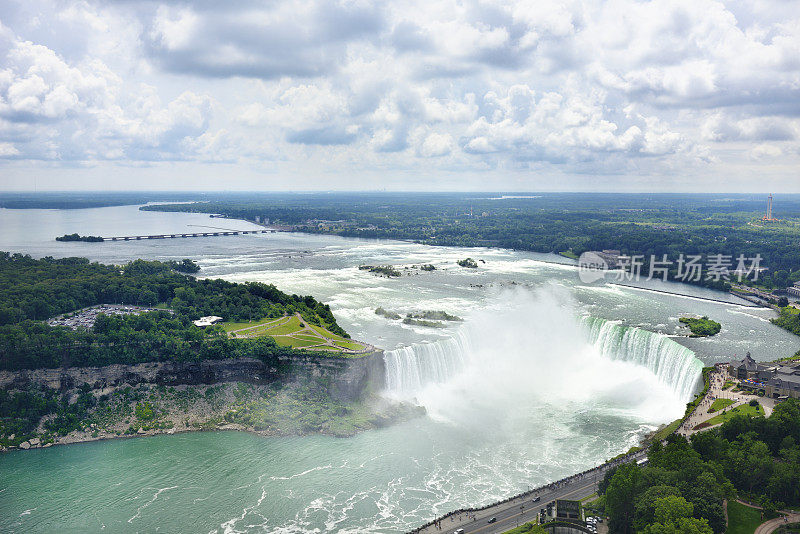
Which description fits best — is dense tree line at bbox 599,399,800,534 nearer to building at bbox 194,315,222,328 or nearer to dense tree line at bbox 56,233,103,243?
building at bbox 194,315,222,328

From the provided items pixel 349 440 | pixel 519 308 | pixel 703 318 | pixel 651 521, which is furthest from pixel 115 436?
pixel 703 318

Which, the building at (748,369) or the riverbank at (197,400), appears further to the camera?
the building at (748,369)

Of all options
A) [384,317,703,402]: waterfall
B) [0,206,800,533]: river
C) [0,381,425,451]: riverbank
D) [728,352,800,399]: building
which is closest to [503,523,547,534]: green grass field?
[0,206,800,533]: river

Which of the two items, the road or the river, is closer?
the road

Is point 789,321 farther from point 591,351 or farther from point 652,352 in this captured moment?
point 591,351

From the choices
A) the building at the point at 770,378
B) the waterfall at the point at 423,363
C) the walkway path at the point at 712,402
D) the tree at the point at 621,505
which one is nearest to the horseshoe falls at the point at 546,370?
the waterfall at the point at 423,363

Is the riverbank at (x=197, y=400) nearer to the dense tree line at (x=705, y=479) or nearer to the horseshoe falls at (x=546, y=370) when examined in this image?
the horseshoe falls at (x=546, y=370)
